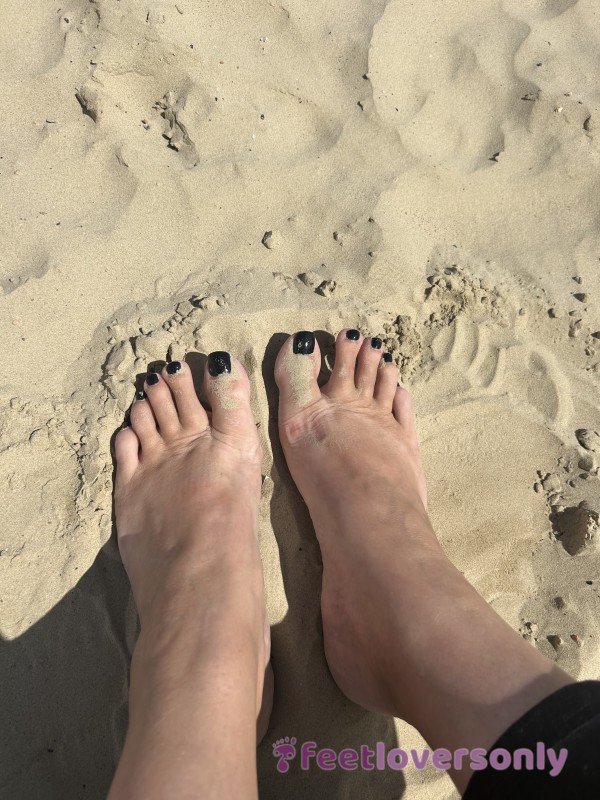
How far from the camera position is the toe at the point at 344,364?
1.91 m

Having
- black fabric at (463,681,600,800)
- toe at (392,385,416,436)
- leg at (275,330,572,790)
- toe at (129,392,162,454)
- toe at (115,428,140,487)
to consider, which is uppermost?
toe at (129,392,162,454)

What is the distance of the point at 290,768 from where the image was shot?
149cm

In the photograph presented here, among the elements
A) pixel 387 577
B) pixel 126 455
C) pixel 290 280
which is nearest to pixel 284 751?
pixel 387 577

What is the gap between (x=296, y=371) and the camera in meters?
1.86

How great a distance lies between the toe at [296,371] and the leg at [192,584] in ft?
0.40

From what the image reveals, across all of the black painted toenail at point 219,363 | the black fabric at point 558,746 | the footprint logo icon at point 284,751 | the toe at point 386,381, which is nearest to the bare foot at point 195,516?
the black painted toenail at point 219,363

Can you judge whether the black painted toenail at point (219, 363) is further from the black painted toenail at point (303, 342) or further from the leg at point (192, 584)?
the black painted toenail at point (303, 342)

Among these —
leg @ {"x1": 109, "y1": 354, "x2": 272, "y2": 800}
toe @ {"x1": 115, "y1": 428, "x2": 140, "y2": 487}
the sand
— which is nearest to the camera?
leg @ {"x1": 109, "y1": 354, "x2": 272, "y2": 800}

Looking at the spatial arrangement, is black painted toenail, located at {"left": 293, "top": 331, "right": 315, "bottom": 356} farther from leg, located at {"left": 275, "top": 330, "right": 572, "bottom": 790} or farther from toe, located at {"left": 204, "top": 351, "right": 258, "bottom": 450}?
toe, located at {"left": 204, "top": 351, "right": 258, "bottom": 450}

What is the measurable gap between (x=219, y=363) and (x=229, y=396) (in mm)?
106

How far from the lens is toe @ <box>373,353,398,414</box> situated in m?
1.97

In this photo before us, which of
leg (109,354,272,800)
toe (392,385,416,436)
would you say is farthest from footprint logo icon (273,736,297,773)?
toe (392,385,416,436)

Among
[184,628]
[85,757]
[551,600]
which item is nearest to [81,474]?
[184,628]

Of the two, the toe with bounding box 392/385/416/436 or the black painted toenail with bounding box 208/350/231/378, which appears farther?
the toe with bounding box 392/385/416/436
